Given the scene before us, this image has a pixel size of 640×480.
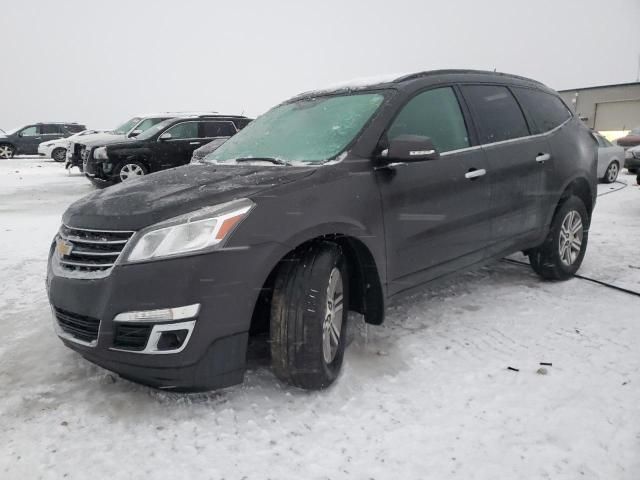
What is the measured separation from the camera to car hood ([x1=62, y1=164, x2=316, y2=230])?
2297mm

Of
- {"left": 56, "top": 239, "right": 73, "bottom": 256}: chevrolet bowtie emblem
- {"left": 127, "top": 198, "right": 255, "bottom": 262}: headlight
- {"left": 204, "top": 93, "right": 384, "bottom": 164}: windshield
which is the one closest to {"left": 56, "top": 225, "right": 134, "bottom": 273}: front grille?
{"left": 56, "top": 239, "right": 73, "bottom": 256}: chevrolet bowtie emblem

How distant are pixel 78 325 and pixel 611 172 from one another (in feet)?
44.8

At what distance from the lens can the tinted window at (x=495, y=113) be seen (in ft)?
11.7

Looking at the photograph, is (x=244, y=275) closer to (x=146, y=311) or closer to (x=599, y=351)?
(x=146, y=311)

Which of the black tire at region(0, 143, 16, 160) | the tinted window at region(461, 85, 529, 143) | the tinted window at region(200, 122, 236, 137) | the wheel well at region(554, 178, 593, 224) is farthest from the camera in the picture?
the black tire at region(0, 143, 16, 160)

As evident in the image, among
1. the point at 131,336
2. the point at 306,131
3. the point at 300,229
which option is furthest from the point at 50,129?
the point at 300,229

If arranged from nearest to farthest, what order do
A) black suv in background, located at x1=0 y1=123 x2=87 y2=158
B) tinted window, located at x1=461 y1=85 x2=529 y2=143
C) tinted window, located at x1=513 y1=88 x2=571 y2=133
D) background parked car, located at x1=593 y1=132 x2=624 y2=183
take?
tinted window, located at x1=461 y1=85 x2=529 y2=143 < tinted window, located at x1=513 y1=88 x2=571 y2=133 < background parked car, located at x1=593 y1=132 x2=624 y2=183 < black suv in background, located at x1=0 y1=123 x2=87 y2=158

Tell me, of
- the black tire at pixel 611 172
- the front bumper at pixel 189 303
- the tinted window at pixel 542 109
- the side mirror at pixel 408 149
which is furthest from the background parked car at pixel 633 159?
the front bumper at pixel 189 303

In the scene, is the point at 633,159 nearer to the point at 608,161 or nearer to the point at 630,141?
the point at 608,161

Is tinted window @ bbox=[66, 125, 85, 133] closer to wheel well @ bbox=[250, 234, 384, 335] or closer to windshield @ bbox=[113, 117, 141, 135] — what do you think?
windshield @ bbox=[113, 117, 141, 135]

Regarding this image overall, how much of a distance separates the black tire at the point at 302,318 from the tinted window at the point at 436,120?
0.97 m

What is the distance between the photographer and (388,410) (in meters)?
2.43

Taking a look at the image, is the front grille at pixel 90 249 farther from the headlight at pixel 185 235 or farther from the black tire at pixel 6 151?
the black tire at pixel 6 151

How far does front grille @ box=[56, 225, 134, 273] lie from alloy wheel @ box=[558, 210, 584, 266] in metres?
3.55
